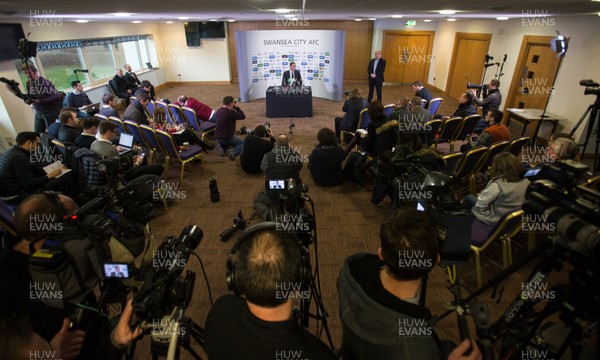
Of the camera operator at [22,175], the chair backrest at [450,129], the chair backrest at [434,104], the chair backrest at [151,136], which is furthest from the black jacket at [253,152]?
the chair backrest at [434,104]

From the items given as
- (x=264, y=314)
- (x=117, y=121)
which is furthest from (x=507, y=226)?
(x=117, y=121)

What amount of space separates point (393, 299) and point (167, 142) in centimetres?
427

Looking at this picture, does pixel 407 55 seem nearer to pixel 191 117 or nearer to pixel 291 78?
pixel 291 78

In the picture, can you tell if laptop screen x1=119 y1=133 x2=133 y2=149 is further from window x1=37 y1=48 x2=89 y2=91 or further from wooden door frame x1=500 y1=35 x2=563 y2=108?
wooden door frame x1=500 y1=35 x2=563 y2=108

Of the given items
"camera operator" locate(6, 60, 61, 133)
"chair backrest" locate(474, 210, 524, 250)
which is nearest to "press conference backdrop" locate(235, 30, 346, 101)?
"camera operator" locate(6, 60, 61, 133)

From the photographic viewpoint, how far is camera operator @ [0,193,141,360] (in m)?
1.37

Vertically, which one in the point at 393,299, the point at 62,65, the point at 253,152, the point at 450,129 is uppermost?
the point at 62,65

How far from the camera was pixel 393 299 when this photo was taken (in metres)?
1.15

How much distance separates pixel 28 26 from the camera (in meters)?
6.30

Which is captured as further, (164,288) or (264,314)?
(164,288)

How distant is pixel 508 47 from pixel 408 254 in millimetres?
8597

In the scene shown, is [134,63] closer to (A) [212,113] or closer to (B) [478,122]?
(A) [212,113]

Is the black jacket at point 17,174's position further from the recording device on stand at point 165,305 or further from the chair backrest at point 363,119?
the chair backrest at point 363,119

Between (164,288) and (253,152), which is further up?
(164,288)
